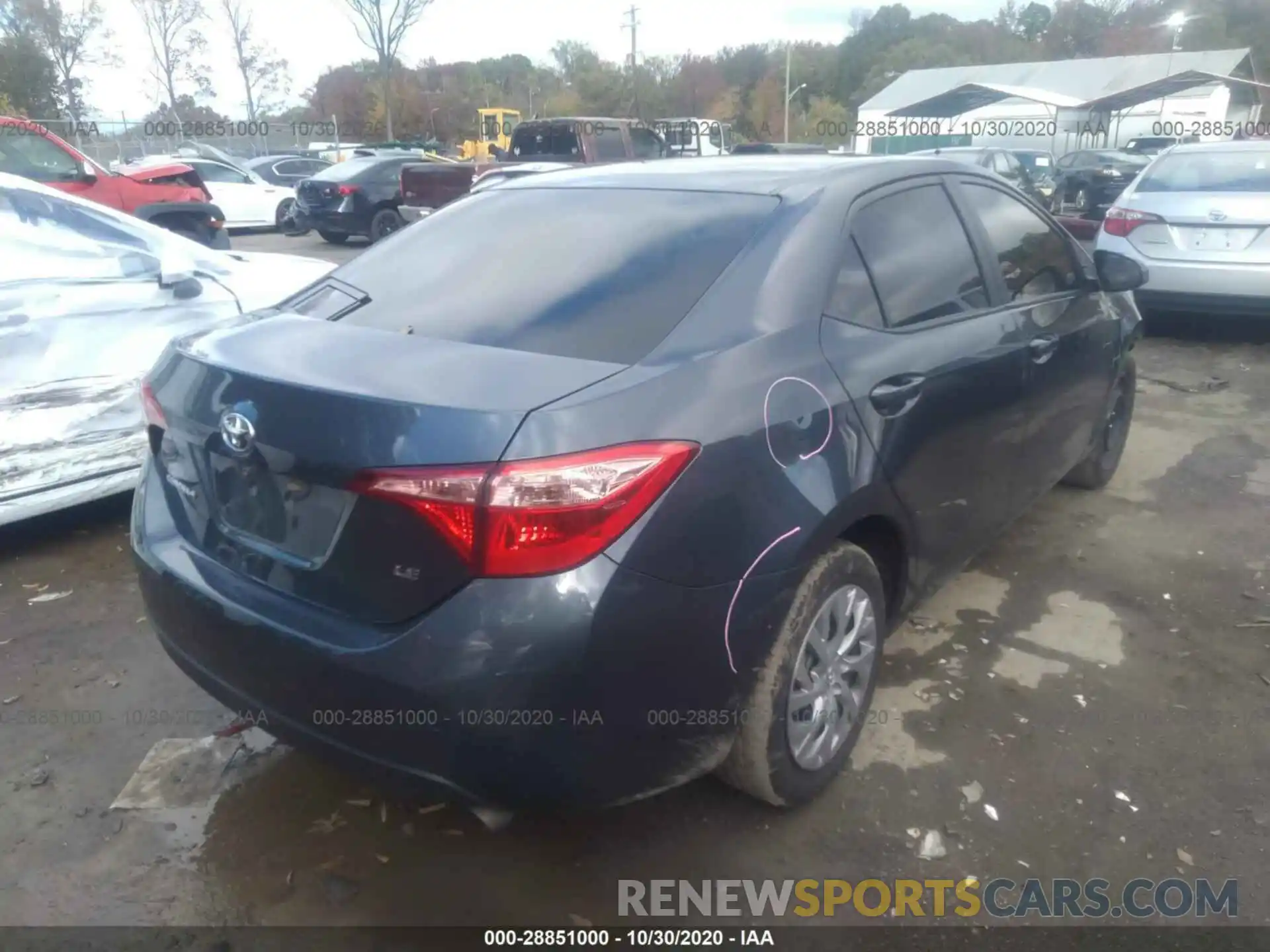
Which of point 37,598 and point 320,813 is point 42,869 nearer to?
point 320,813

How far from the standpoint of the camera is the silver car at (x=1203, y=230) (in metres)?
7.12

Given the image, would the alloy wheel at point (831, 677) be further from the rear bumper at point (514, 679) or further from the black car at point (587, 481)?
the rear bumper at point (514, 679)

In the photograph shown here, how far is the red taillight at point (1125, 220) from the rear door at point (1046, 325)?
13.3ft

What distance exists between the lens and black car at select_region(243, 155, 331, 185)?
855 inches

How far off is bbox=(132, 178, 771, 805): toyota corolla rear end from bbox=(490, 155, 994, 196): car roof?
455 millimetres

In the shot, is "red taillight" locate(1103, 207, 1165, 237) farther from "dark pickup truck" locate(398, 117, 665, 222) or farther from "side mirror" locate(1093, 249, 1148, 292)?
"dark pickup truck" locate(398, 117, 665, 222)

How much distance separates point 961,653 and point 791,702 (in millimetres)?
1280

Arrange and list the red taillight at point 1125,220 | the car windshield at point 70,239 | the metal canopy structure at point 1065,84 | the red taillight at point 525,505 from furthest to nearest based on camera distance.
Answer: the metal canopy structure at point 1065,84
the red taillight at point 1125,220
the car windshield at point 70,239
the red taillight at point 525,505

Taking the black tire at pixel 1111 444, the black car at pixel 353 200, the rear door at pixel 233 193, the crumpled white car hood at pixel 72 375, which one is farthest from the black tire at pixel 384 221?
the black tire at pixel 1111 444

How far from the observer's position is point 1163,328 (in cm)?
880

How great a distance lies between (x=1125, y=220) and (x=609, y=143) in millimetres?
8949

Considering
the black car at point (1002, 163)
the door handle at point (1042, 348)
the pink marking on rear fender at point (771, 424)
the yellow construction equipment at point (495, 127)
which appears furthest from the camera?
the yellow construction equipment at point (495, 127)

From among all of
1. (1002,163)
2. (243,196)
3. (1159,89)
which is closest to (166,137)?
(243,196)

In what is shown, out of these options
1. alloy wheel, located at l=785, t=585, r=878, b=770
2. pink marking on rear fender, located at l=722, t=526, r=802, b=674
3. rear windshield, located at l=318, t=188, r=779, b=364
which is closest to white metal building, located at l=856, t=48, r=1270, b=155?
rear windshield, located at l=318, t=188, r=779, b=364
